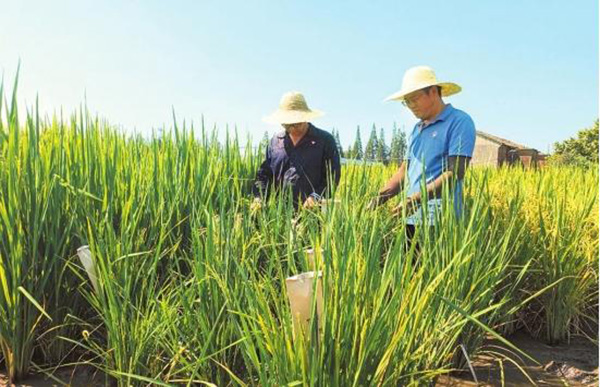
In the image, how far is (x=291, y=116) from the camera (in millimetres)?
3168

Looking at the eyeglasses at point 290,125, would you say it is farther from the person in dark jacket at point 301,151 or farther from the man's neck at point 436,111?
the man's neck at point 436,111

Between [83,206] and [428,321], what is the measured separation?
4.51 feet

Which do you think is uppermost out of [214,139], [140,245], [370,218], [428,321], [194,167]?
[214,139]

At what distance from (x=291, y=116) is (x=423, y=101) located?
880 mm

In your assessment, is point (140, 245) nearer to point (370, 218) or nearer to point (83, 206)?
point (83, 206)

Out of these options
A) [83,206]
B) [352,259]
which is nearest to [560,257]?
[352,259]

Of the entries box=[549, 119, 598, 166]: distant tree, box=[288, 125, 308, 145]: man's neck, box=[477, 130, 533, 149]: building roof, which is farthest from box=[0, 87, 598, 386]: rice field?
box=[549, 119, 598, 166]: distant tree

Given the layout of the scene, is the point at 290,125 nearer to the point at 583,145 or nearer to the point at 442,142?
the point at 442,142

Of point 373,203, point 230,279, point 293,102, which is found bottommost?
point 230,279

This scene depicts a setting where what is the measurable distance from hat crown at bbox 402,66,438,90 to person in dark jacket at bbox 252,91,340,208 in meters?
0.70

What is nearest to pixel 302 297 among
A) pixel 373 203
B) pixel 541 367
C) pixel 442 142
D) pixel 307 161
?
pixel 373 203

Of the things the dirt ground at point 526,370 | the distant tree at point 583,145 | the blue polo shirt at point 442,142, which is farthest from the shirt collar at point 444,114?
the distant tree at point 583,145

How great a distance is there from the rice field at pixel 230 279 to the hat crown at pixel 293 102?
0.62m

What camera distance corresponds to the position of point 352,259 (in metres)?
1.25
